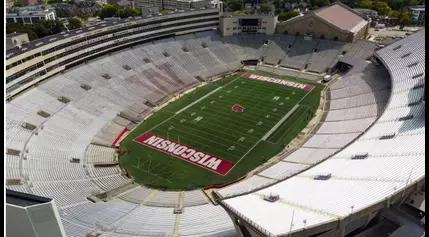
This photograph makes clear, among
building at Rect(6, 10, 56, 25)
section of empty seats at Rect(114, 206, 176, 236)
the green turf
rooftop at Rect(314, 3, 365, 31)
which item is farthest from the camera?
building at Rect(6, 10, 56, 25)

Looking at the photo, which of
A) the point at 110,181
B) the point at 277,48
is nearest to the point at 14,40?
the point at 110,181

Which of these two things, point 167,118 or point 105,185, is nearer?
point 105,185

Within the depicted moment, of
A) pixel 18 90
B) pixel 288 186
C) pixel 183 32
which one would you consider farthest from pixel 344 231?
pixel 183 32

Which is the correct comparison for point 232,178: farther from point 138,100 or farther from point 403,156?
point 138,100

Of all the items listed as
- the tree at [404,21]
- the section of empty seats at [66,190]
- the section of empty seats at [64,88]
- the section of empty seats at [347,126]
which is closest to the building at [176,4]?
the tree at [404,21]

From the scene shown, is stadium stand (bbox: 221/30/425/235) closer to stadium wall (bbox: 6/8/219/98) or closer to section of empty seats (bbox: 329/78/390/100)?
section of empty seats (bbox: 329/78/390/100)

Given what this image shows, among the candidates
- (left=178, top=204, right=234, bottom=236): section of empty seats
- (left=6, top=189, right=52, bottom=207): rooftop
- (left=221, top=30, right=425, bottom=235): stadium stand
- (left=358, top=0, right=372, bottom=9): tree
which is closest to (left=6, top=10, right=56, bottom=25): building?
(left=358, top=0, right=372, bottom=9): tree
